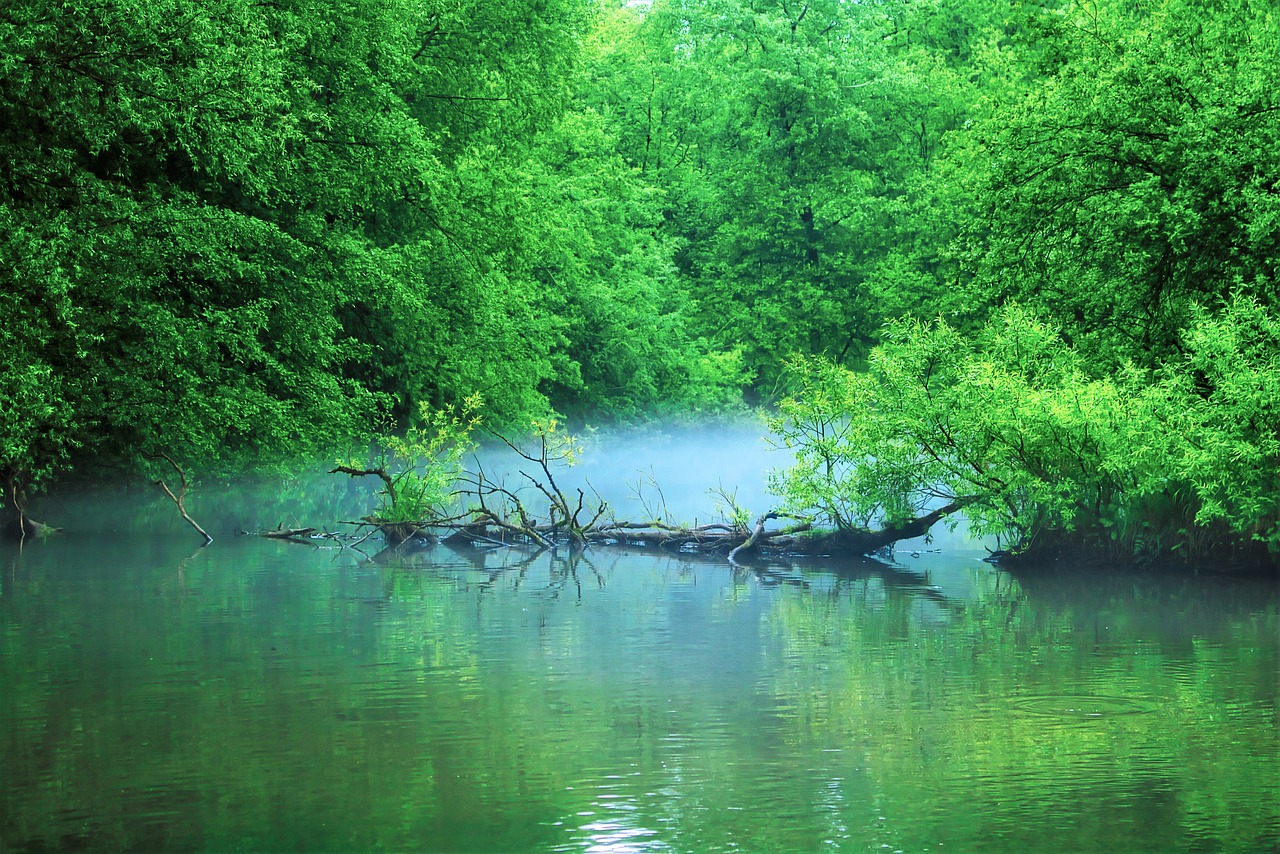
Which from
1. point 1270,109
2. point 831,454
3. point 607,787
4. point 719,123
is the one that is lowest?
point 607,787

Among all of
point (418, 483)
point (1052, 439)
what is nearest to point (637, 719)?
point (1052, 439)

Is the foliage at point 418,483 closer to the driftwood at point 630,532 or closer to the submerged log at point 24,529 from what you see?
the driftwood at point 630,532

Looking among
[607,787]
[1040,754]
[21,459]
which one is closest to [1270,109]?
[1040,754]

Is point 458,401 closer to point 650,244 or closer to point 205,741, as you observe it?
point 650,244

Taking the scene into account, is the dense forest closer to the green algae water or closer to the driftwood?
the driftwood

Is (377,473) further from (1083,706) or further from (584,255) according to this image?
(1083,706)

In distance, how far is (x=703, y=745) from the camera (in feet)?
31.9

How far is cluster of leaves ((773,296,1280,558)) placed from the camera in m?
19.9

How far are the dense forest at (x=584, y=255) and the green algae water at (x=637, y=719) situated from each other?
130 inches

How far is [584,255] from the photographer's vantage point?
1602 inches

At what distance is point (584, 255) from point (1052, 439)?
21.1 meters

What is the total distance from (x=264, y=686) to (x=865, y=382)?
13.8 m

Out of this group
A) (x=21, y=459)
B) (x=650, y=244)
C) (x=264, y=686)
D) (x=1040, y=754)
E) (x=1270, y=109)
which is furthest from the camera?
(x=650, y=244)

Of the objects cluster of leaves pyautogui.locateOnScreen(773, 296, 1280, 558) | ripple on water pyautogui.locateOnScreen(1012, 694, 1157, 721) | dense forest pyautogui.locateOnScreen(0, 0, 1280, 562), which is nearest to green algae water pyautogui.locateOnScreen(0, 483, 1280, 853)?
ripple on water pyautogui.locateOnScreen(1012, 694, 1157, 721)
